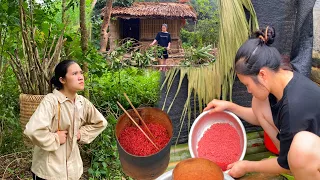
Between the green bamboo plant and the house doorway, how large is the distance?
551 millimetres

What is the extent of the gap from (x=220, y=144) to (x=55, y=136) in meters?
1.52

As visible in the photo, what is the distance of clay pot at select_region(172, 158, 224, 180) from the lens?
7.70 ft

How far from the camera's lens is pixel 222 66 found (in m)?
3.91

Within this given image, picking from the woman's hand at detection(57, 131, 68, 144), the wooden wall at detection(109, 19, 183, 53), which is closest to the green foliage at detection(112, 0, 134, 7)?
the wooden wall at detection(109, 19, 183, 53)

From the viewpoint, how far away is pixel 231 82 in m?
3.94

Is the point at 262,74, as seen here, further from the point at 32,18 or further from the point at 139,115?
the point at 32,18

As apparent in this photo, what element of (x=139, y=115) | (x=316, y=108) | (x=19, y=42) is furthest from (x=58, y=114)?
(x=316, y=108)

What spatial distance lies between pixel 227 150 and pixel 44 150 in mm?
1568

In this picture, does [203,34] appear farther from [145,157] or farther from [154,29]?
[145,157]

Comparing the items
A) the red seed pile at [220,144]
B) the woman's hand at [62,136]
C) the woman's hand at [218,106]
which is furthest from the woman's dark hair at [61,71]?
the red seed pile at [220,144]

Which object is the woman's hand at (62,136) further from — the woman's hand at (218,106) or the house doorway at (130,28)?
the house doorway at (130,28)

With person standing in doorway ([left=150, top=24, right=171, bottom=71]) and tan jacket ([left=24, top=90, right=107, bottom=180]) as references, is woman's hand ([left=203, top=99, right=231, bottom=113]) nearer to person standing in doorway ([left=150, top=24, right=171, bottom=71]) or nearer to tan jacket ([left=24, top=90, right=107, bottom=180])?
person standing in doorway ([left=150, top=24, right=171, bottom=71])

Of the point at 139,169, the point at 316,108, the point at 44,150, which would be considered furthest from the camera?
the point at 139,169

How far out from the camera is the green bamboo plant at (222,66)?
3828 mm
